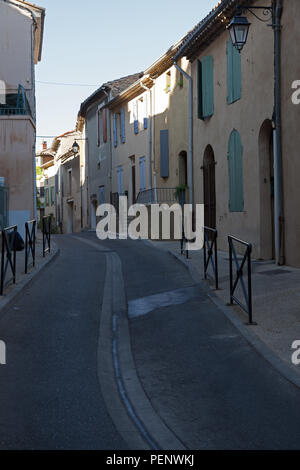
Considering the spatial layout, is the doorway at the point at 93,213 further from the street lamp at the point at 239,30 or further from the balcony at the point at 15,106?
the street lamp at the point at 239,30

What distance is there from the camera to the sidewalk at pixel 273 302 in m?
7.23

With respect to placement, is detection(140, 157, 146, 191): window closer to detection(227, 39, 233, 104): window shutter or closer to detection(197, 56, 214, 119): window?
detection(197, 56, 214, 119): window

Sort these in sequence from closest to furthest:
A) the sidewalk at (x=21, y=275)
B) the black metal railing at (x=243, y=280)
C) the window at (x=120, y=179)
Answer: the black metal railing at (x=243, y=280) → the sidewalk at (x=21, y=275) → the window at (x=120, y=179)

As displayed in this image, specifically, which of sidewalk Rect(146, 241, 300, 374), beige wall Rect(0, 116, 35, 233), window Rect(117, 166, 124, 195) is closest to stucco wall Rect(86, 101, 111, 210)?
window Rect(117, 166, 124, 195)

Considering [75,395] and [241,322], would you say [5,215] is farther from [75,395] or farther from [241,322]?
[75,395]

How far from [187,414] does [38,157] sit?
59650 mm

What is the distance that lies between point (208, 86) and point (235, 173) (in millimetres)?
3597

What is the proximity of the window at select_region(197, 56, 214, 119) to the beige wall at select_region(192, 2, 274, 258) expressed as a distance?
0.81ft

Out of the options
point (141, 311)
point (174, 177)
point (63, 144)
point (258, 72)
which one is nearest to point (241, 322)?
point (141, 311)

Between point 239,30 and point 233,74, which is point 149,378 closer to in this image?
point 239,30

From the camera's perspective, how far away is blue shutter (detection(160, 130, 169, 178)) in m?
24.7

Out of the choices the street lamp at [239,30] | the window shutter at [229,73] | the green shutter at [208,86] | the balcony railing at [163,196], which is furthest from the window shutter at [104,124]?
the street lamp at [239,30]

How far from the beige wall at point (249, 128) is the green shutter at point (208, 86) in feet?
0.76

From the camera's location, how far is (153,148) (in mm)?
26359
